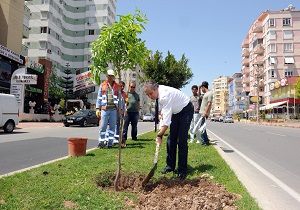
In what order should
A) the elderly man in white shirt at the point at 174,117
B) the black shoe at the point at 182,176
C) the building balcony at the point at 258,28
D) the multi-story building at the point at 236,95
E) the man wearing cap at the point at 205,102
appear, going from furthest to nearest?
the multi-story building at the point at 236,95 → the building balcony at the point at 258,28 → the man wearing cap at the point at 205,102 → the black shoe at the point at 182,176 → the elderly man in white shirt at the point at 174,117

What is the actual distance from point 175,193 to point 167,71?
78.0ft

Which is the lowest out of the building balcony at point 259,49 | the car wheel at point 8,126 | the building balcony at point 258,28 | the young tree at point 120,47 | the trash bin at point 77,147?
the trash bin at point 77,147

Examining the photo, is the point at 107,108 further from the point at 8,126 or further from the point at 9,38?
the point at 9,38

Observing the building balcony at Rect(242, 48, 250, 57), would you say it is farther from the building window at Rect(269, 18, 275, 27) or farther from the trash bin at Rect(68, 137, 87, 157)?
the trash bin at Rect(68, 137, 87, 157)

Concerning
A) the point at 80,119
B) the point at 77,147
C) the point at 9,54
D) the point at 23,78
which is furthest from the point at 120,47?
the point at 9,54

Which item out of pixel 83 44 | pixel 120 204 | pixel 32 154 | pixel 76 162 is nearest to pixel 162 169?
pixel 76 162

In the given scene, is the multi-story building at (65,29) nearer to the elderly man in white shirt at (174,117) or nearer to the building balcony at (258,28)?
the building balcony at (258,28)

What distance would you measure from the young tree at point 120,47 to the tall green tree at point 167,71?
840 inches

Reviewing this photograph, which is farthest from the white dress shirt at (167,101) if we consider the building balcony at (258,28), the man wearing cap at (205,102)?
the building balcony at (258,28)

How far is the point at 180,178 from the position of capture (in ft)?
21.4

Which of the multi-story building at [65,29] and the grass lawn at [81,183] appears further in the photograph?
the multi-story building at [65,29]

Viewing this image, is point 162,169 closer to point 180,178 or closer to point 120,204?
point 180,178

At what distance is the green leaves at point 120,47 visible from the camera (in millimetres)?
6273

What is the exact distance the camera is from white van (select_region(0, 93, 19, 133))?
19.8 meters
